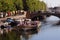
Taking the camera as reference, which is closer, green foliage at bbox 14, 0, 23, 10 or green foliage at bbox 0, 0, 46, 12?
green foliage at bbox 0, 0, 46, 12

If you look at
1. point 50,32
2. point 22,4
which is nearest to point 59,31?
point 50,32

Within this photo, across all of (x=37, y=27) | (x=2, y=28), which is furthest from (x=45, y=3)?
(x=2, y=28)

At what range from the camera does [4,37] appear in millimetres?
24516

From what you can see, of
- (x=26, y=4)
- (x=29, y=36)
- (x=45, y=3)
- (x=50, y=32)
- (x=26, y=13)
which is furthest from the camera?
(x=45, y=3)

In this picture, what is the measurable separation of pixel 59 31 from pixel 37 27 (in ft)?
5.73

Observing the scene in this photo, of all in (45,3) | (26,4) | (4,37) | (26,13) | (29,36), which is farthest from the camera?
(45,3)

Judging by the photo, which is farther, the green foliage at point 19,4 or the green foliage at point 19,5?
the green foliage at point 19,4

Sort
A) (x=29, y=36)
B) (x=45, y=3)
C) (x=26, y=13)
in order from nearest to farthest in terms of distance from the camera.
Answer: (x=29, y=36)
(x=26, y=13)
(x=45, y=3)

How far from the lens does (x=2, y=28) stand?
1075 inches

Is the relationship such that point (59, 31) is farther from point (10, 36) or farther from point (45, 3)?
point (45, 3)

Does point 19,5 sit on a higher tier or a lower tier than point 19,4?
lower

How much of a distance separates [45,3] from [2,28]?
30.5m

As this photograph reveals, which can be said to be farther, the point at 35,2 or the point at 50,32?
the point at 35,2

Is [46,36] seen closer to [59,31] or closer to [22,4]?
[59,31]
